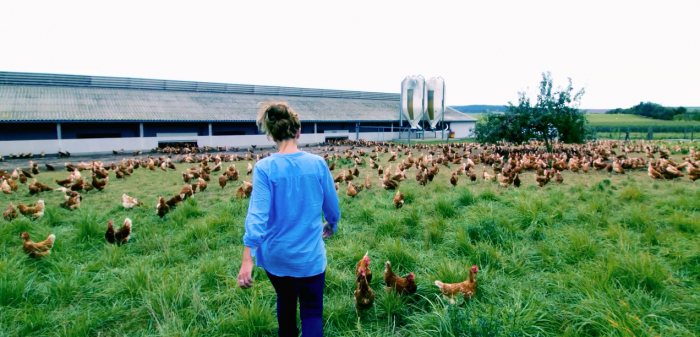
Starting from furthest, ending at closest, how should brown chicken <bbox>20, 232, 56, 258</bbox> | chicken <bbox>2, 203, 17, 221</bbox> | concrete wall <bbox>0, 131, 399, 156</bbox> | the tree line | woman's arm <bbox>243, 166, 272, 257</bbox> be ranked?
1. the tree line
2. concrete wall <bbox>0, 131, 399, 156</bbox>
3. chicken <bbox>2, 203, 17, 221</bbox>
4. brown chicken <bbox>20, 232, 56, 258</bbox>
5. woman's arm <bbox>243, 166, 272, 257</bbox>

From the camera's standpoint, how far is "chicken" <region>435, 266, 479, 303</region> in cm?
289

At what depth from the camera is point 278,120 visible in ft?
6.73

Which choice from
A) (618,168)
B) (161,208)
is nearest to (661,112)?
(618,168)

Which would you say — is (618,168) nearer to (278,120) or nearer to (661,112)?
(278,120)

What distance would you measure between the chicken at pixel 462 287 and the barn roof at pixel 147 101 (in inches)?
972

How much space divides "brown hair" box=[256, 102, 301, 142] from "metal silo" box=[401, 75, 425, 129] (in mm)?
24102

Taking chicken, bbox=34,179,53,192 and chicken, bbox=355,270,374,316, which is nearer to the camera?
chicken, bbox=355,270,374,316

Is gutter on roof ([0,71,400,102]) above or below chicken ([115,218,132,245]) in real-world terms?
above

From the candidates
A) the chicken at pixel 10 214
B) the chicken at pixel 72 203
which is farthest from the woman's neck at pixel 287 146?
the chicken at pixel 72 203

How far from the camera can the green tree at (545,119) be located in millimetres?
14578

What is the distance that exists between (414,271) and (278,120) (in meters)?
2.30

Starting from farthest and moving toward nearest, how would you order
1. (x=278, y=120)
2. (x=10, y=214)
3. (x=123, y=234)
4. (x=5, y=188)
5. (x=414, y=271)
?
1. (x=5, y=188)
2. (x=10, y=214)
3. (x=123, y=234)
4. (x=414, y=271)
5. (x=278, y=120)

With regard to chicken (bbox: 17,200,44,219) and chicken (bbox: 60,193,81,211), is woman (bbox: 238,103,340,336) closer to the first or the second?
chicken (bbox: 17,200,44,219)

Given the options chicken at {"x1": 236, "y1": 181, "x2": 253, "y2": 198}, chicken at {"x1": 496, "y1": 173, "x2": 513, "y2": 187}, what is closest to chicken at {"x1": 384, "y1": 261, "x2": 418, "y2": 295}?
chicken at {"x1": 236, "y1": 181, "x2": 253, "y2": 198}
